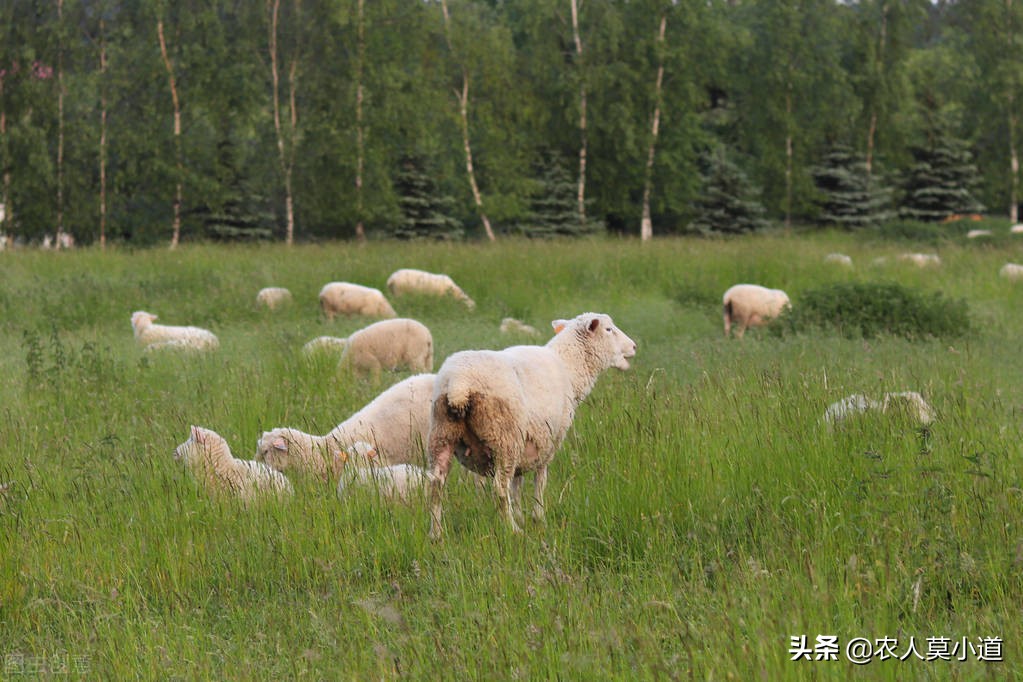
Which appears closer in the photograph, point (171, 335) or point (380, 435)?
point (380, 435)

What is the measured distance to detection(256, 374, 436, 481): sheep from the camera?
6.61 m

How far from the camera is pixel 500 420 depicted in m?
5.07

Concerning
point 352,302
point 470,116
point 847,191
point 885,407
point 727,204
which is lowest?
point 352,302

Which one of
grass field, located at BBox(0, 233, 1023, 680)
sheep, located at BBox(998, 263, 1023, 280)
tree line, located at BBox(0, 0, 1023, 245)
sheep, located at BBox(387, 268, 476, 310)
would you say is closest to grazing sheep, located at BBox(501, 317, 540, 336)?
sheep, located at BBox(387, 268, 476, 310)

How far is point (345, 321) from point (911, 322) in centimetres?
794

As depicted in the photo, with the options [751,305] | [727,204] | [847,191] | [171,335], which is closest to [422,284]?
[171,335]

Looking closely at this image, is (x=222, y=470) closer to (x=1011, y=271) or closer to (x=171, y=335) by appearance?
(x=171, y=335)

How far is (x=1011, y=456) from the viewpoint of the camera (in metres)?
5.02

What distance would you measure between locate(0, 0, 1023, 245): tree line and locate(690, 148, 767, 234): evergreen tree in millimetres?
155

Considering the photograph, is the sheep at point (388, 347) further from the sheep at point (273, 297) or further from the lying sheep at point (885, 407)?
the sheep at point (273, 297)

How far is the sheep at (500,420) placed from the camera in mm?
5012

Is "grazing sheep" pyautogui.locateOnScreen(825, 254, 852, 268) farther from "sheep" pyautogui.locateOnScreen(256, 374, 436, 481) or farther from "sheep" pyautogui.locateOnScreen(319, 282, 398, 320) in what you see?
"sheep" pyautogui.locateOnScreen(256, 374, 436, 481)

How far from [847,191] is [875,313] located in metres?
26.5

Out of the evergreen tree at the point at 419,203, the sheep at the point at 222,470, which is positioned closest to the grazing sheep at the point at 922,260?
the sheep at the point at 222,470
